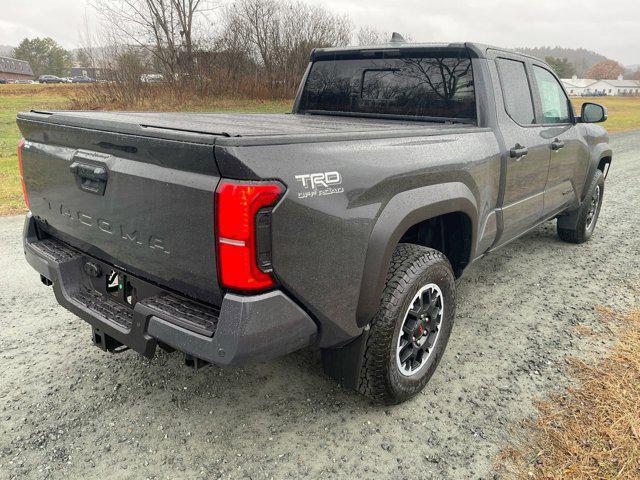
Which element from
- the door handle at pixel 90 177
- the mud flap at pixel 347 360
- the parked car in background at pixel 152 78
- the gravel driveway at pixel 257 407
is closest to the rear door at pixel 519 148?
the gravel driveway at pixel 257 407

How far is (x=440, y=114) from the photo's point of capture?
3.42 m

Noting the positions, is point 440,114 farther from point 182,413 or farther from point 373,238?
point 182,413

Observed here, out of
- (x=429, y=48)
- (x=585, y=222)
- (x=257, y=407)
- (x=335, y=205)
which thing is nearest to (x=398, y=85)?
(x=429, y=48)

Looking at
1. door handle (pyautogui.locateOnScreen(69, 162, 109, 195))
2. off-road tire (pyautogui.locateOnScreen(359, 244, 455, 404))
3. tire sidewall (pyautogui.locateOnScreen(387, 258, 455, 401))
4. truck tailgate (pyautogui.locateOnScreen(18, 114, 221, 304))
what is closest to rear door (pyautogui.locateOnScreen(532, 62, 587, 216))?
tire sidewall (pyautogui.locateOnScreen(387, 258, 455, 401))

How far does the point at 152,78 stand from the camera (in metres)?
18.6

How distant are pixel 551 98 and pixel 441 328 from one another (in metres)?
2.60

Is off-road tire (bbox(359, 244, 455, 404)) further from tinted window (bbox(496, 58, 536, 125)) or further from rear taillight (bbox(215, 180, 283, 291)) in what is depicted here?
tinted window (bbox(496, 58, 536, 125))

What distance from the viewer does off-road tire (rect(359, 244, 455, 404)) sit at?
94.1 inches

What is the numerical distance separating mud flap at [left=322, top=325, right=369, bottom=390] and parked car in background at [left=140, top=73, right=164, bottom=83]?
18.1m

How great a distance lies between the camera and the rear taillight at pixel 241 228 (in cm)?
175

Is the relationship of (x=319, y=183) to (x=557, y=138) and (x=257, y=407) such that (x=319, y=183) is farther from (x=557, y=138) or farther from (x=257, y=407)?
(x=557, y=138)

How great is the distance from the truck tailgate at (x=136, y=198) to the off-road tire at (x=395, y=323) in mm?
864

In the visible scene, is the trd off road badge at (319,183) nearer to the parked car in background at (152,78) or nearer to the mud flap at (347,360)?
the mud flap at (347,360)

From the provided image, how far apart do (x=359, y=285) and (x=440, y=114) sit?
1.76 metres
